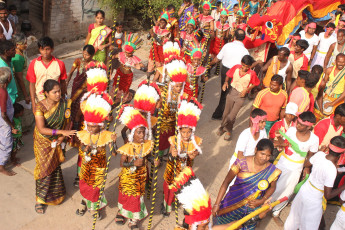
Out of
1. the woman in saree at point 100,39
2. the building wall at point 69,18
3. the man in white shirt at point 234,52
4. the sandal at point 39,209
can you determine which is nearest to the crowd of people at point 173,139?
the sandal at point 39,209

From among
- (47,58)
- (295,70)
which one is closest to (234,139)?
(295,70)

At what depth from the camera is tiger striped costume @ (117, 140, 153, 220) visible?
467 centimetres

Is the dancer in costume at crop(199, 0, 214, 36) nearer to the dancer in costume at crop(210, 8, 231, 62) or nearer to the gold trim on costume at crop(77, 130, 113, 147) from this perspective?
the dancer in costume at crop(210, 8, 231, 62)

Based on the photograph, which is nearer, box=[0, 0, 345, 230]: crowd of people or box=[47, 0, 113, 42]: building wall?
box=[0, 0, 345, 230]: crowd of people

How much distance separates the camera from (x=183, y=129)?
4.84m

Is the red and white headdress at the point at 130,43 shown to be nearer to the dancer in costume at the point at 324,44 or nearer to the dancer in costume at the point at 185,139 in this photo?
the dancer in costume at the point at 185,139

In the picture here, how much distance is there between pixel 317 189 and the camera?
4547mm

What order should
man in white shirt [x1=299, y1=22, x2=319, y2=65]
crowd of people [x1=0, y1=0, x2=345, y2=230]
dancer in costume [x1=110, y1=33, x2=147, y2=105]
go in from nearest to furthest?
1. crowd of people [x1=0, y1=0, x2=345, y2=230]
2. dancer in costume [x1=110, y1=33, x2=147, y2=105]
3. man in white shirt [x1=299, y1=22, x2=319, y2=65]

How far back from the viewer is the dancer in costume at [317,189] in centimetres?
440

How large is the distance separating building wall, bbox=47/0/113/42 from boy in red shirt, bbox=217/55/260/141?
643cm

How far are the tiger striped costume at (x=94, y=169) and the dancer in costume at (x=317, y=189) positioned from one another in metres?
2.79

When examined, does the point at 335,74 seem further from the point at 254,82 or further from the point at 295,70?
the point at 254,82

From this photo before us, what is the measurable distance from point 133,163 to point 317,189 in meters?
2.50

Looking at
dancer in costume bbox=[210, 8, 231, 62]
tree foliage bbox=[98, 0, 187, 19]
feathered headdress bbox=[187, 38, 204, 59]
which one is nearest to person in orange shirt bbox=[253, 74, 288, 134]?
feathered headdress bbox=[187, 38, 204, 59]
